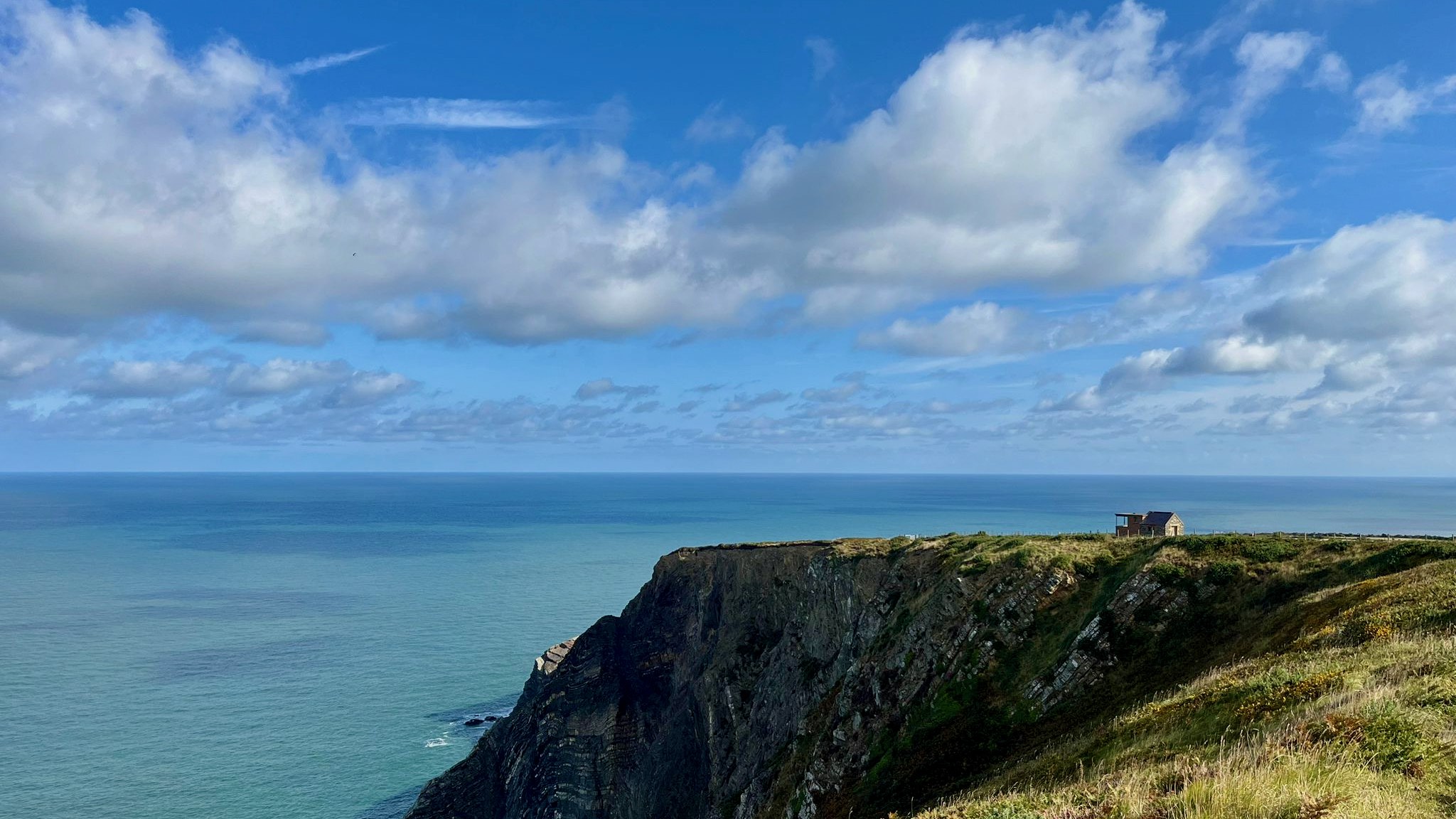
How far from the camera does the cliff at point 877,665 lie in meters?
32.5

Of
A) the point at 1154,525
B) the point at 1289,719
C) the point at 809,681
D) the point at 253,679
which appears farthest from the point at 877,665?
the point at 253,679

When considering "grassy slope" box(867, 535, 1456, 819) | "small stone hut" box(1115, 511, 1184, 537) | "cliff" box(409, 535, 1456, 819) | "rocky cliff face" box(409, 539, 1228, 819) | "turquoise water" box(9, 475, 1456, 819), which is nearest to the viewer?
"grassy slope" box(867, 535, 1456, 819)

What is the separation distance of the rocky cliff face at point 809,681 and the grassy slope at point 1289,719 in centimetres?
420

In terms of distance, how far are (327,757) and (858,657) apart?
5736 centimetres

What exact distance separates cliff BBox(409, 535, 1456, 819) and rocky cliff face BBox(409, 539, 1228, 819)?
0.50 feet

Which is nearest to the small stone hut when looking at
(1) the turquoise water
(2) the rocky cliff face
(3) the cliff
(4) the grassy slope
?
(3) the cliff

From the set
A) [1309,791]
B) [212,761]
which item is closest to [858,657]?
[1309,791]

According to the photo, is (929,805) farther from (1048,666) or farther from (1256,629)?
(1256,629)

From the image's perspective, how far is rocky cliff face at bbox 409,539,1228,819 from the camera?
115 feet

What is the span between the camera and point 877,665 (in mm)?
45281

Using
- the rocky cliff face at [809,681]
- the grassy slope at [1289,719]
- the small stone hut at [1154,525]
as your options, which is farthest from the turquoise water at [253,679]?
the small stone hut at [1154,525]

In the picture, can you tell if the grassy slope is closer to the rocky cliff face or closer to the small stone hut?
the rocky cliff face

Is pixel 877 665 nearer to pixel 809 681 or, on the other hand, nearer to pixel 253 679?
pixel 809 681

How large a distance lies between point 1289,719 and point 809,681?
42831mm
